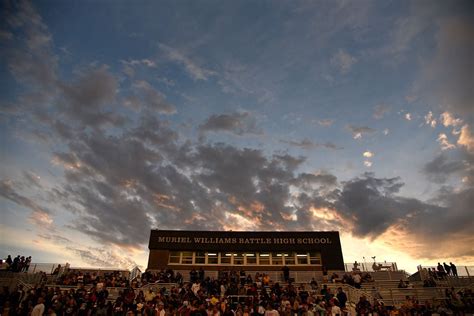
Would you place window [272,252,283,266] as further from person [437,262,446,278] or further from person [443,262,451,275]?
person [443,262,451,275]

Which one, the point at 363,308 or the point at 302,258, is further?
the point at 302,258

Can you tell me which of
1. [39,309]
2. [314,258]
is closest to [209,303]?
[39,309]

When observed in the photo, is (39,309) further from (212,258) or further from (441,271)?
(441,271)

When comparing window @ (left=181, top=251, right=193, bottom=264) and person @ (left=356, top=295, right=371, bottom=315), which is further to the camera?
window @ (left=181, top=251, right=193, bottom=264)

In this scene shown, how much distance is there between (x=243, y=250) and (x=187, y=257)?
5.90 metres

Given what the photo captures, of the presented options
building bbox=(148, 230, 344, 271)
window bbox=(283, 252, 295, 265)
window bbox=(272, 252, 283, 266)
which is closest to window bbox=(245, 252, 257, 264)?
building bbox=(148, 230, 344, 271)

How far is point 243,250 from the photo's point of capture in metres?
35.7

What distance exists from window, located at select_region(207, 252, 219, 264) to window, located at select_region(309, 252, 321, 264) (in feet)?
31.5

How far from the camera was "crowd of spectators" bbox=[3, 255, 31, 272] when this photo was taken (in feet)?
94.0

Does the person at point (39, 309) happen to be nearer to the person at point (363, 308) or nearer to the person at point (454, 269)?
the person at point (363, 308)

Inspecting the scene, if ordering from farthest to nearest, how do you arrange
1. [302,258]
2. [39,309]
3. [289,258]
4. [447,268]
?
[289,258] → [302,258] → [447,268] → [39,309]

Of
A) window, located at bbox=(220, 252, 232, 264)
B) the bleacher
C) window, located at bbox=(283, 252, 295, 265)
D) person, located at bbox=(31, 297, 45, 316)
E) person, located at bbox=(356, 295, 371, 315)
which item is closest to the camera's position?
person, located at bbox=(31, 297, 45, 316)

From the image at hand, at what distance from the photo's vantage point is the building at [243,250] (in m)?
35.0

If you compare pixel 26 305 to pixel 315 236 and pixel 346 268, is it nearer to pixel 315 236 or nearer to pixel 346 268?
pixel 315 236
